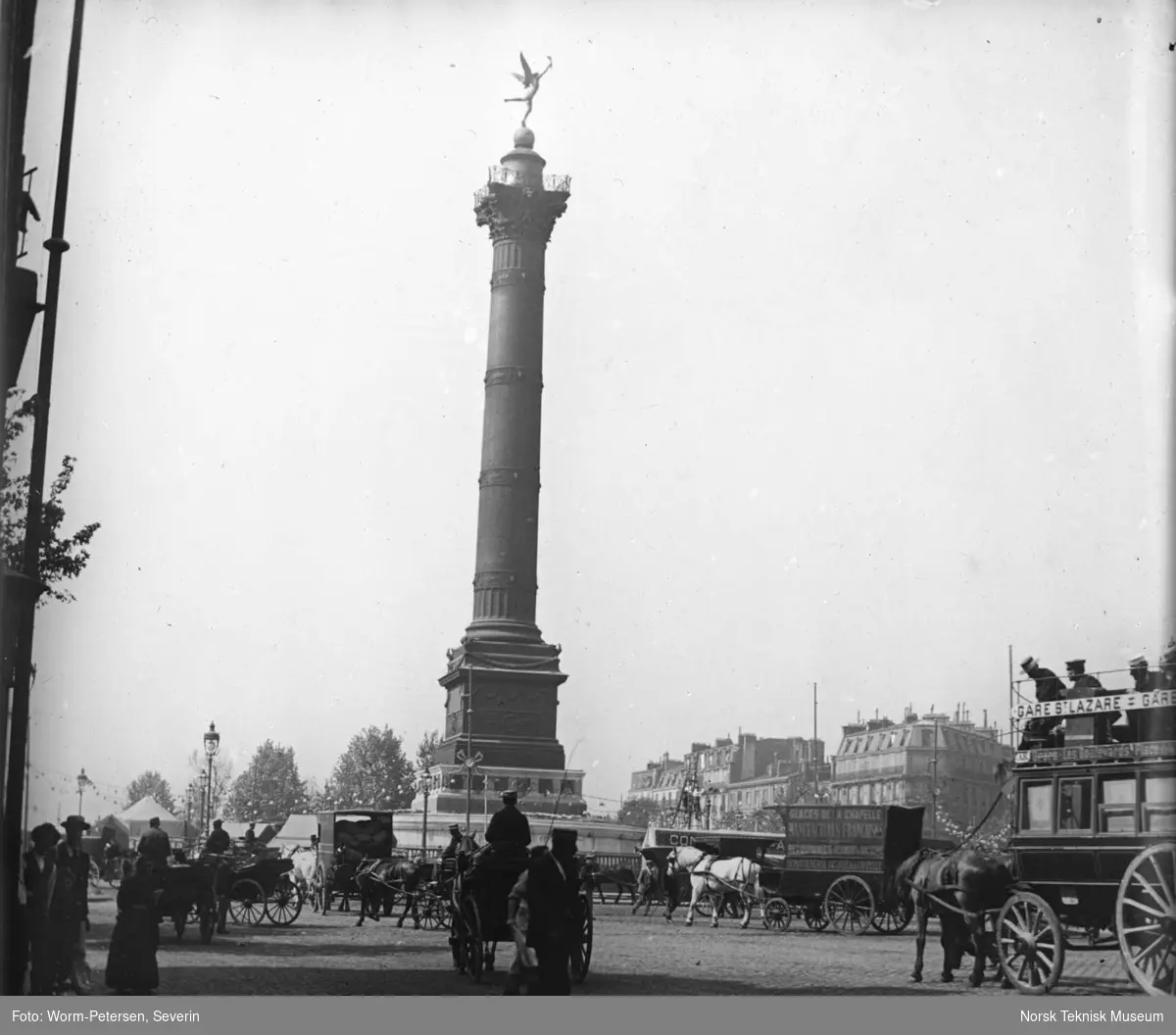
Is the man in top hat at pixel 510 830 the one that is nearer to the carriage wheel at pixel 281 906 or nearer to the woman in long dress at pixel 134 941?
the woman in long dress at pixel 134 941

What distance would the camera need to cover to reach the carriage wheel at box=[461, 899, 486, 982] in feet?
52.7

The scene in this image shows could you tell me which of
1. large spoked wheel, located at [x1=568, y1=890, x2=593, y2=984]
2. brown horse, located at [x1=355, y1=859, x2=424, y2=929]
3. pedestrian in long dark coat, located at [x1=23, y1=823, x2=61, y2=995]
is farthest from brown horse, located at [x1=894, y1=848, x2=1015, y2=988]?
brown horse, located at [x1=355, y1=859, x2=424, y2=929]

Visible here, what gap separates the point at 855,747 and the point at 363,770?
51823 mm

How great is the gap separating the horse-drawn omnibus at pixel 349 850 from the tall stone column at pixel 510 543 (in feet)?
66.8

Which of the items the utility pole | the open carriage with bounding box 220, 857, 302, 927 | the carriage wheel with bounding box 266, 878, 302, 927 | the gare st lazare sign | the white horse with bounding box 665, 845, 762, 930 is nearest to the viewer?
the utility pole

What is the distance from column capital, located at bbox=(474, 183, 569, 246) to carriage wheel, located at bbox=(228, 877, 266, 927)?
35486mm

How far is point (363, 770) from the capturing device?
67.6m

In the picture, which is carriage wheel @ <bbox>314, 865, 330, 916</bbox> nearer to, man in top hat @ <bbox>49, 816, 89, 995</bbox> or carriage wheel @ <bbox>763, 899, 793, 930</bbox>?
carriage wheel @ <bbox>763, 899, 793, 930</bbox>

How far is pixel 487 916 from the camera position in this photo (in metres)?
15.7

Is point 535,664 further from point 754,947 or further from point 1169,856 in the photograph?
point 1169,856

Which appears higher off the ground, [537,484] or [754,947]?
[537,484]

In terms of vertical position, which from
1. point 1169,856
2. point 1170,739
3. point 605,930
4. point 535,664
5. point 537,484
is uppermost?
point 537,484
